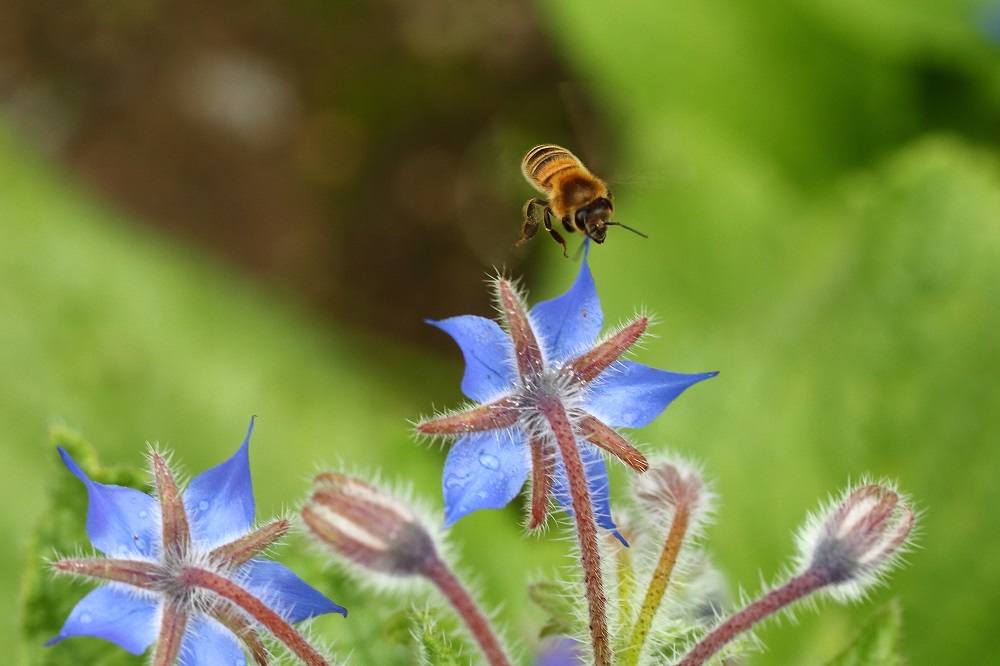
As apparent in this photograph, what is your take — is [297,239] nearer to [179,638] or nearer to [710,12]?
[710,12]

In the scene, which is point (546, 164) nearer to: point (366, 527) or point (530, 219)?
point (530, 219)

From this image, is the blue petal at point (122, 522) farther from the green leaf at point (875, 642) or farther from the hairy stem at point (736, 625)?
the green leaf at point (875, 642)

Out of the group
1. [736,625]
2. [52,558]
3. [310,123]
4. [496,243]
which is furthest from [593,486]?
[310,123]

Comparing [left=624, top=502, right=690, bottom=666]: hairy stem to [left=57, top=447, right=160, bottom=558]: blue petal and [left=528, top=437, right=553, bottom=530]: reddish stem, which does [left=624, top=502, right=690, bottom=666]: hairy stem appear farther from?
[left=57, top=447, right=160, bottom=558]: blue petal

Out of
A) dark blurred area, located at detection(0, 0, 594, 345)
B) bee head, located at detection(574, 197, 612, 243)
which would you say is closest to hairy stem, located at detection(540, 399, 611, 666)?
bee head, located at detection(574, 197, 612, 243)

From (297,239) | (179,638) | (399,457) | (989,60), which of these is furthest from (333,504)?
(297,239)

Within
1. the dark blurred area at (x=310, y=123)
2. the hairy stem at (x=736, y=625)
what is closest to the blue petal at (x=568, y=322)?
the hairy stem at (x=736, y=625)
